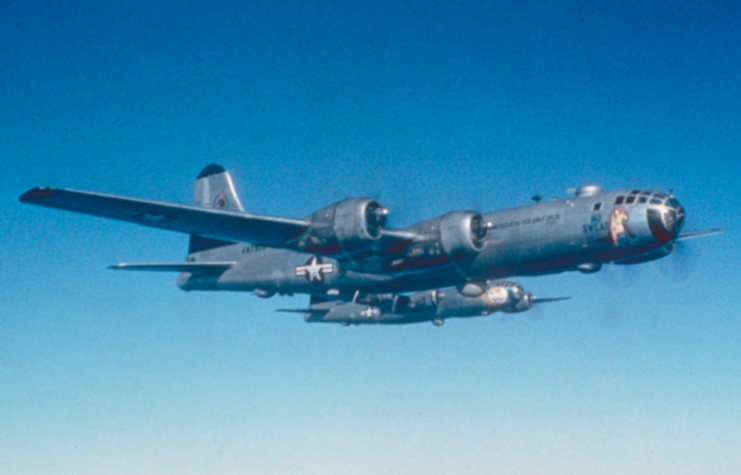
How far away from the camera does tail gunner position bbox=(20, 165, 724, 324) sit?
888 inches

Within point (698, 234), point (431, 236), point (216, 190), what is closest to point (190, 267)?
point (216, 190)

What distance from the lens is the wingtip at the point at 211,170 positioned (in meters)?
38.8

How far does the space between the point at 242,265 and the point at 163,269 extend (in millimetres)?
3794

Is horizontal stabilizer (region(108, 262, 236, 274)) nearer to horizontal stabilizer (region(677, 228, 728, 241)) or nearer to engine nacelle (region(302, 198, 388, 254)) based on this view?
engine nacelle (region(302, 198, 388, 254))

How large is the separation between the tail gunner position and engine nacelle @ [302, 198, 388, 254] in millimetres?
39

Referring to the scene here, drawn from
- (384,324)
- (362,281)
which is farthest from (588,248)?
(384,324)

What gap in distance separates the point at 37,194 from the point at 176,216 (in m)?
4.82

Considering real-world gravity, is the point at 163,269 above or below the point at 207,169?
below

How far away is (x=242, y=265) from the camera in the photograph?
104 ft

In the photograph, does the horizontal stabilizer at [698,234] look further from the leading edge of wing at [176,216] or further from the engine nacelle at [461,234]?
the leading edge of wing at [176,216]

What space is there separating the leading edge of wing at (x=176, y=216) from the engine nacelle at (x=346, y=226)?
59cm

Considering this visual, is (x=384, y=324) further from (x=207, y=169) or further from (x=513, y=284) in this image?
(x=207, y=169)

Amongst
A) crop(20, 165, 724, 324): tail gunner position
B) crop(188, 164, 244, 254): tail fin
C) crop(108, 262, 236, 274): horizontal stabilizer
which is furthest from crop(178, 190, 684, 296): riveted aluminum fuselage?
crop(188, 164, 244, 254): tail fin

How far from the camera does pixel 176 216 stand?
79.0ft
